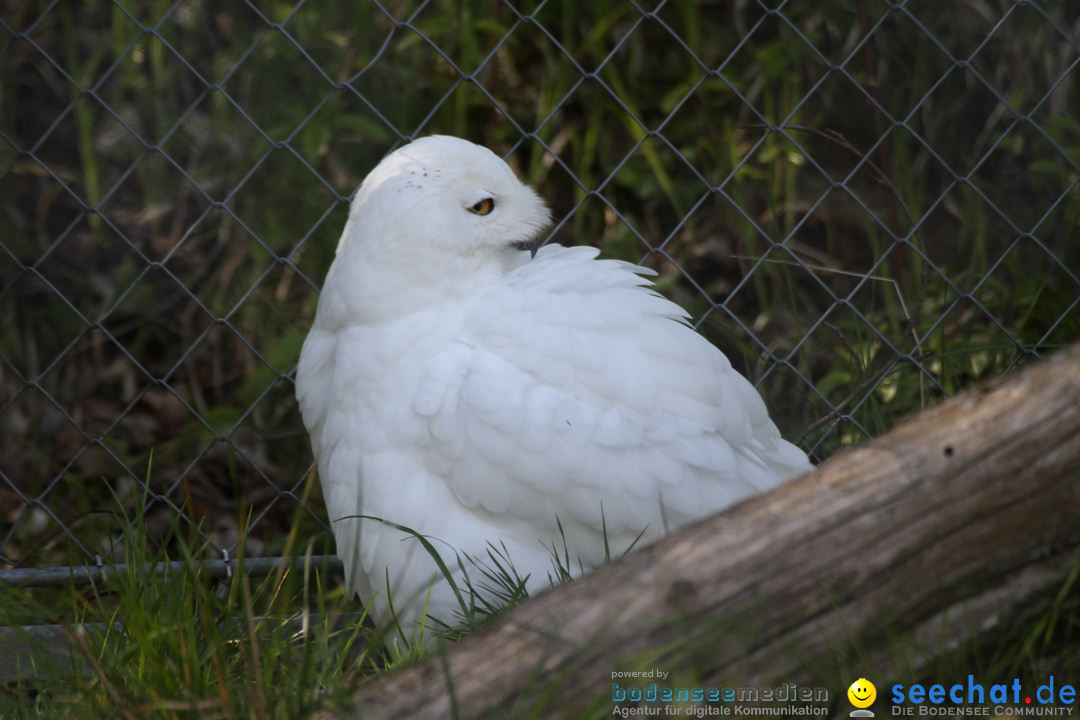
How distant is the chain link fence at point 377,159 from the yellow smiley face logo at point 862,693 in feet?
6.13

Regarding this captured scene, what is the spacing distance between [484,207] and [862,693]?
4.66ft

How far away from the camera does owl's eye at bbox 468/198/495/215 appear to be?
9.04 ft

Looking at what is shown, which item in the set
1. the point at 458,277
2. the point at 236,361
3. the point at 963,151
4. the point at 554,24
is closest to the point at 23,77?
the point at 236,361

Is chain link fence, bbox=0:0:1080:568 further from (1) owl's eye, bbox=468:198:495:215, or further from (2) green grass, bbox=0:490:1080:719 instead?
(2) green grass, bbox=0:490:1080:719

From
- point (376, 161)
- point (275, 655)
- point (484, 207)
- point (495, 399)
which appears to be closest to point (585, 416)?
point (495, 399)

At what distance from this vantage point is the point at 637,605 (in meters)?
1.65

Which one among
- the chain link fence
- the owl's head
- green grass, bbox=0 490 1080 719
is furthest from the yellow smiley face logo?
the chain link fence

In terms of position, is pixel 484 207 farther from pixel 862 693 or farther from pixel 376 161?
pixel 376 161

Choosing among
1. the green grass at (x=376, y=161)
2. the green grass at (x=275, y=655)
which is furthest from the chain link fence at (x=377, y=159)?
the green grass at (x=275, y=655)

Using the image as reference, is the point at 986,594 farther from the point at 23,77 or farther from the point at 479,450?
the point at 23,77

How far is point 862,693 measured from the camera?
173cm

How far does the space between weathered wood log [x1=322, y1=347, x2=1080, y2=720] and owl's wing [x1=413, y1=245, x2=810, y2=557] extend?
25.9 inches

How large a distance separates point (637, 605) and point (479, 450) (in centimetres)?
86

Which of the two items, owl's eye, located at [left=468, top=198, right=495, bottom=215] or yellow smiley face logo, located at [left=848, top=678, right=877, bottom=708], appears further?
owl's eye, located at [left=468, top=198, right=495, bottom=215]
